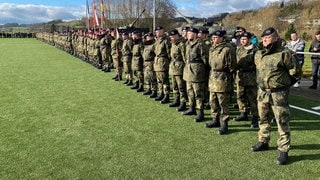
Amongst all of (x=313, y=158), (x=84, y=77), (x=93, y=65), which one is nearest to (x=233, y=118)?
(x=313, y=158)

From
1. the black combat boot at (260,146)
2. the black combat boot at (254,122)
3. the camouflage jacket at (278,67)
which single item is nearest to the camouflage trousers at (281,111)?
the camouflage jacket at (278,67)

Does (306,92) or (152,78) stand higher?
(152,78)

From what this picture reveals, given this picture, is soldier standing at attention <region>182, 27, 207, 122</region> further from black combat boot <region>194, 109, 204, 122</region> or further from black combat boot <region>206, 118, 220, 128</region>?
black combat boot <region>206, 118, 220, 128</region>

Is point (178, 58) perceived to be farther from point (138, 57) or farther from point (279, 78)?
point (279, 78)

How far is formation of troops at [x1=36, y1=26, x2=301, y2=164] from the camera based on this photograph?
15.5 ft

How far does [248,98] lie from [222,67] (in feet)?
3.46

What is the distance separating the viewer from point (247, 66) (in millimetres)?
6562

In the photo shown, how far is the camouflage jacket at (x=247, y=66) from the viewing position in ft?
21.4

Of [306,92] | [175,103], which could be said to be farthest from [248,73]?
[306,92]

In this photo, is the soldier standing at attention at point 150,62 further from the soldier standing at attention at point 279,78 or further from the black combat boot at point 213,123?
the soldier standing at attention at point 279,78

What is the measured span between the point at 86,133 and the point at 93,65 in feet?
36.8

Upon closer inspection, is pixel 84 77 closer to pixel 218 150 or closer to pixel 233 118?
pixel 233 118

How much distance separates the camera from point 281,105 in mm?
4719

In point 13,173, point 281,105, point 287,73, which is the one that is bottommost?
point 13,173
